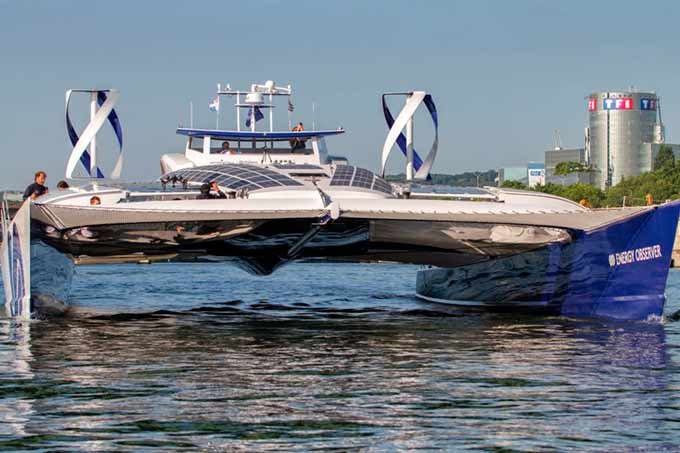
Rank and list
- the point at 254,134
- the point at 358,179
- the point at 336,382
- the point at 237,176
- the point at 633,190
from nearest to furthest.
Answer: the point at 336,382
the point at 237,176
the point at 358,179
the point at 254,134
the point at 633,190

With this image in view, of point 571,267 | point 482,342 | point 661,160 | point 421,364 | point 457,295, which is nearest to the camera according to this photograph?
point 421,364

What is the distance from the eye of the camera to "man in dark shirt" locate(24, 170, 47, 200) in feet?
56.6

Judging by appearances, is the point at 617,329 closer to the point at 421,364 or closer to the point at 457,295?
the point at 421,364

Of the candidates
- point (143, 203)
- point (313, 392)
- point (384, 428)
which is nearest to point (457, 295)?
point (143, 203)

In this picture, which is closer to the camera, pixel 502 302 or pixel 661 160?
pixel 502 302

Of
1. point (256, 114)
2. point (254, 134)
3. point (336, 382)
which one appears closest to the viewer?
point (336, 382)

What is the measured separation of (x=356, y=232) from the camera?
1583cm

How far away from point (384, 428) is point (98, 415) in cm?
209

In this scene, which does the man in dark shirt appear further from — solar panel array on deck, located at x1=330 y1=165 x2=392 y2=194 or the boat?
solar panel array on deck, located at x1=330 y1=165 x2=392 y2=194

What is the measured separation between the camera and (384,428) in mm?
8305

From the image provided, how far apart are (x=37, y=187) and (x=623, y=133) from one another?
18450 cm

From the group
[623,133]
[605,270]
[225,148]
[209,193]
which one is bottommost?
[605,270]

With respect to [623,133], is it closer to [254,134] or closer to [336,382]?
[254,134]

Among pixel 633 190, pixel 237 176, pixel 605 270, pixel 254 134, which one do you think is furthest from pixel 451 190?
pixel 633 190
